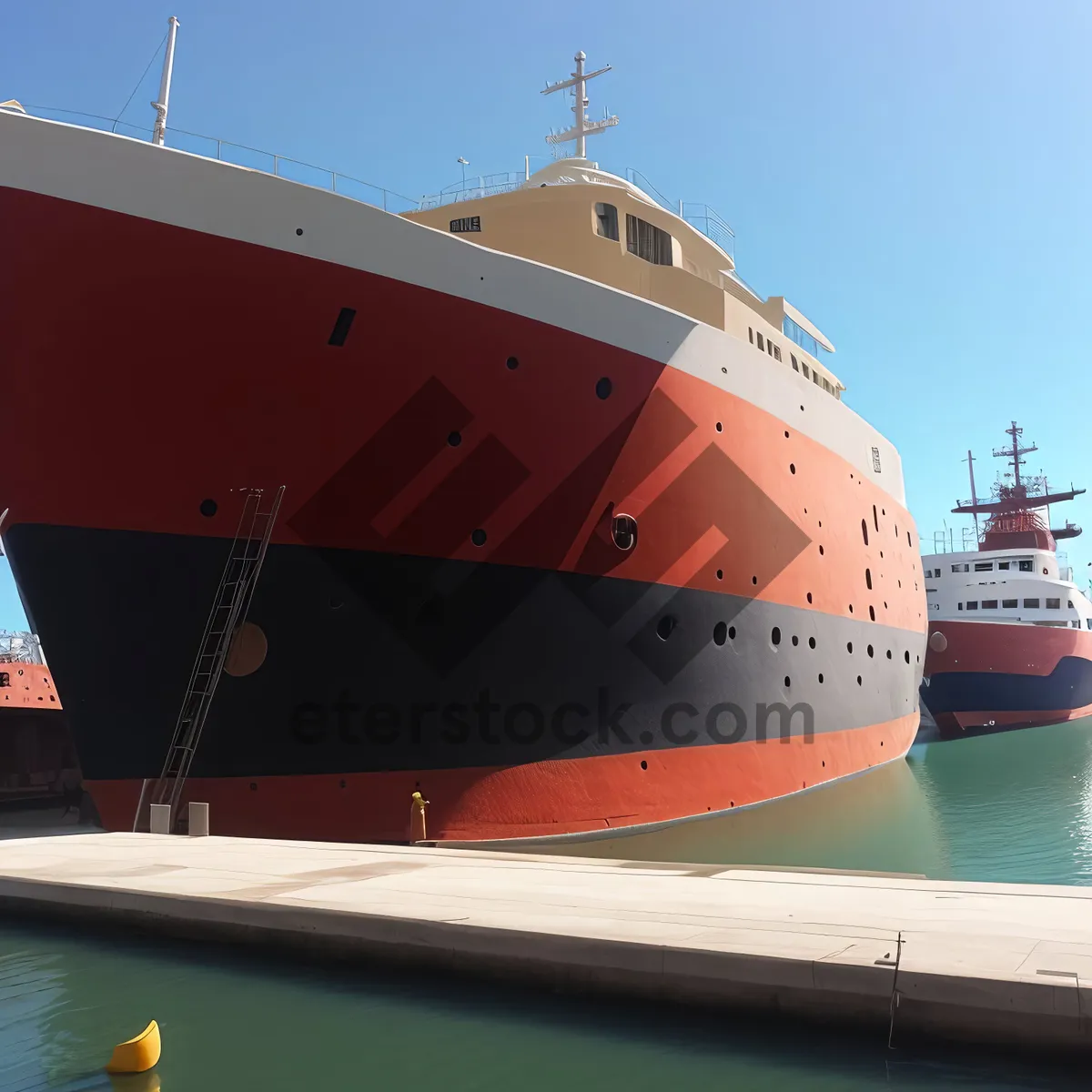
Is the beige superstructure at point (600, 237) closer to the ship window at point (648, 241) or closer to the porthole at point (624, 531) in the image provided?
the ship window at point (648, 241)

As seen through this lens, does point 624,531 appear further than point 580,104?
No

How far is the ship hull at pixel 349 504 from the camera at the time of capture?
9.12 m

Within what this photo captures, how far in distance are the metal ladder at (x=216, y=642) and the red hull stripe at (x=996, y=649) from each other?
2730cm

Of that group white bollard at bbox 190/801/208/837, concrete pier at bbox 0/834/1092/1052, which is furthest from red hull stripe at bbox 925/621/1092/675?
white bollard at bbox 190/801/208/837

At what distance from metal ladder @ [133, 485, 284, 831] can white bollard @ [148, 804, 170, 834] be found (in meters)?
0.05

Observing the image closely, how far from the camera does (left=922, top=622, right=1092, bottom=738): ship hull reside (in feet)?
104

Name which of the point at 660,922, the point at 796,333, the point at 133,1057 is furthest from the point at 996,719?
the point at 133,1057

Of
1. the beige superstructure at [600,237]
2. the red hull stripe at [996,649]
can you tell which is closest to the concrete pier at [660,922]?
the beige superstructure at [600,237]

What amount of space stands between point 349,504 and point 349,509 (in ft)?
0.16

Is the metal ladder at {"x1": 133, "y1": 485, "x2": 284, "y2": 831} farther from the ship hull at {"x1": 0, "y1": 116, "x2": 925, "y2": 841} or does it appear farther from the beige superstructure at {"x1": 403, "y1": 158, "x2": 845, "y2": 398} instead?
the beige superstructure at {"x1": 403, "y1": 158, "x2": 845, "y2": 398}

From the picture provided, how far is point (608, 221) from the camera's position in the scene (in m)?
14.8

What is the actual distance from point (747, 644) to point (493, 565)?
14.4ft

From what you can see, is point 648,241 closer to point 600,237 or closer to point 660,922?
point 600,237

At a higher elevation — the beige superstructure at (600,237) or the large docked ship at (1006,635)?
the beige superstructure at (600,237)
